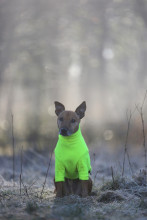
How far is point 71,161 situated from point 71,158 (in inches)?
2.0

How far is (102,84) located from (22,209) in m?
14.2

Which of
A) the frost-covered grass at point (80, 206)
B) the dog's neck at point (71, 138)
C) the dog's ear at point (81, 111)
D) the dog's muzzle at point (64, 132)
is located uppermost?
the dog's ear at point (81, 111)

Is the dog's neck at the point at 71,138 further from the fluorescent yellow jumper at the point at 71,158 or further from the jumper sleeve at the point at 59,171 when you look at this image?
the jumper sleeve at the point at 59,171

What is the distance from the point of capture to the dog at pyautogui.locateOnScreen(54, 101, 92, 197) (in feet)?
16.7

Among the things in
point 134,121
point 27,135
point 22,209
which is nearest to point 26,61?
point 27,135

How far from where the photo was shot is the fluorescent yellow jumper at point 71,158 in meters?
5.07

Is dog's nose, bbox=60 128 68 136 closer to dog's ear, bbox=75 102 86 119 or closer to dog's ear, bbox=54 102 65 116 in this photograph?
dog's ear, bbox=75 102 86 119

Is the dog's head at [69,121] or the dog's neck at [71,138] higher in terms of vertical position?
the dog's head at [69,121]

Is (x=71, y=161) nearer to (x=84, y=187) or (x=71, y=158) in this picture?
(x=71, y=158)

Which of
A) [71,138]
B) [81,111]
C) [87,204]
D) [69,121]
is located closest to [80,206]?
[87,204]

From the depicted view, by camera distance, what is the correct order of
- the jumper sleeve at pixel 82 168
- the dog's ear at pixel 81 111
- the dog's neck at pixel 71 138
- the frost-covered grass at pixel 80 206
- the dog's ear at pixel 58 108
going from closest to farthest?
the frost-covered grass at pixel 80 206
the jumper sleeve at pixel 82 168
the dog's neck at pixel 71 138
the dog's ear at pixel 81 111
the dog's ear at pixel 58 108

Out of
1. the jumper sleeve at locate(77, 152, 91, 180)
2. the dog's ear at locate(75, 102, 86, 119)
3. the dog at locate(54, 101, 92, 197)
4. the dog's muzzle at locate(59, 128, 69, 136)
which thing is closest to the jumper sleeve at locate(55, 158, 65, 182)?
the dog at locate(54, 101, 92, 197)

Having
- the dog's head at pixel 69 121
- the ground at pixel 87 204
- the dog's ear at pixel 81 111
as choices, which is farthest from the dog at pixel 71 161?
the ground at pixel 87 204

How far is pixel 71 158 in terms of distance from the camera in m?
5.06
